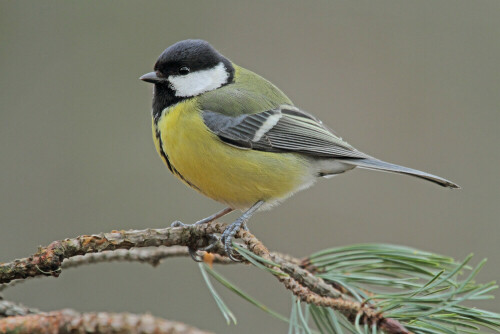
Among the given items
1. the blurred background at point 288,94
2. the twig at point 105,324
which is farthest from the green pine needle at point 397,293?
the blurred background at point 288,94

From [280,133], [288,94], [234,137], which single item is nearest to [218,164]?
[234,137]

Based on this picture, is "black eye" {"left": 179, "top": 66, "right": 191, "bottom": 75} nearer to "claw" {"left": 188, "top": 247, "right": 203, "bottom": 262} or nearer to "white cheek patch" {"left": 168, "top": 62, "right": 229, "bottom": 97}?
"white cheek patch" {"left": 168, "top": 62, "right": 229, "bottom": 97}

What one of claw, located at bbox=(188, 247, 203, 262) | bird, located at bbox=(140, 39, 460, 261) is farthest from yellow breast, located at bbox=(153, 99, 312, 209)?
claw, located at bbox=(188, 247, 203, 262)

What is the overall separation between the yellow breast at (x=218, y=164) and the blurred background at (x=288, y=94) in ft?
3.82

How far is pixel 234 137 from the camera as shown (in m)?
2.12

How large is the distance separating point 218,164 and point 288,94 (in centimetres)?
208

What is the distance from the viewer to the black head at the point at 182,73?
219 centimetres

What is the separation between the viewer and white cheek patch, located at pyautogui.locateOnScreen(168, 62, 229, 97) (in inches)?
87.5

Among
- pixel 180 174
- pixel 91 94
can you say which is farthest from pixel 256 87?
pixel 91 94

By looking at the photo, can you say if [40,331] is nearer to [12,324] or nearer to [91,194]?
[12,324]

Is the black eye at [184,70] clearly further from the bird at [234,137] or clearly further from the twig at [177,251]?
the twig at [177,251]

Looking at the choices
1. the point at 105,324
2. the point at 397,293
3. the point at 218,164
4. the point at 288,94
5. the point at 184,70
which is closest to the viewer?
the point at 105,324

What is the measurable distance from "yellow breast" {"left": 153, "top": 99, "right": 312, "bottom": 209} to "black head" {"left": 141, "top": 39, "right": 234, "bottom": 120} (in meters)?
0.07

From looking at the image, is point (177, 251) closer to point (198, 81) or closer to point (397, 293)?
point (397, 293)
